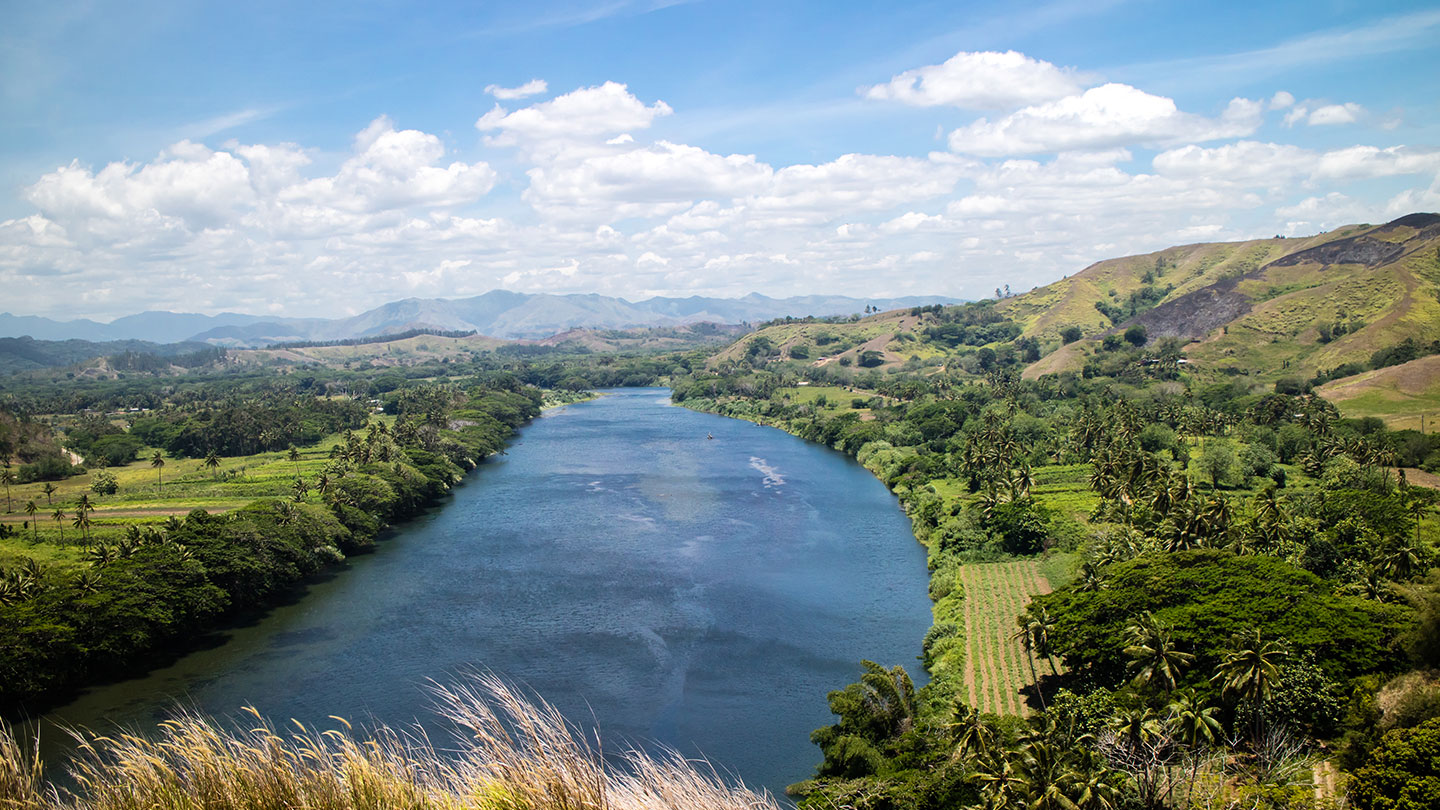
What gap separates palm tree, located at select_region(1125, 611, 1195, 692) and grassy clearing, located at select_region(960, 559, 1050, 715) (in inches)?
237

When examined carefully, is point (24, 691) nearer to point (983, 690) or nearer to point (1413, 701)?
point (983, 690)

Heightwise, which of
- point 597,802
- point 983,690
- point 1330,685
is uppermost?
point 597,802

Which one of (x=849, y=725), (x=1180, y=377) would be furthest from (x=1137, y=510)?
(x=1180, y=377)

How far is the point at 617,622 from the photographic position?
5159 cm

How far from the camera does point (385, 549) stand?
68688mm

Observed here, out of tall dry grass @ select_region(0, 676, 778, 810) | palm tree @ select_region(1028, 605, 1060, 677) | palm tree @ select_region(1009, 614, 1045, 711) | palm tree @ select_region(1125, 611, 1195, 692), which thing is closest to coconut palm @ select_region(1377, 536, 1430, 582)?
palm tree @ select_region(1125, 611, 1195, 692)

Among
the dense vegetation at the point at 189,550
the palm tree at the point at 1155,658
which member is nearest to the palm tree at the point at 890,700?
the palm tree at the point at 1155,658

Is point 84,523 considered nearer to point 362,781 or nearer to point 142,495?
point 142,495

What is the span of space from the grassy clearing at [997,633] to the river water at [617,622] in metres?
A: 3.37

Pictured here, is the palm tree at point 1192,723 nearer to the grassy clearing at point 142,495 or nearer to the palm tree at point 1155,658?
the palm tree at point 1155,658

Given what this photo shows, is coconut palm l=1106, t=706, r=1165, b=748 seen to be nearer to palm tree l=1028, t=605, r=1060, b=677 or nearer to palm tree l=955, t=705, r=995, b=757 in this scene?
palm tree l=955, t=705, r=995, b=757

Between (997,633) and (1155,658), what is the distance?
43.1 ft

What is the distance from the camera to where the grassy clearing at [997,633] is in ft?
130

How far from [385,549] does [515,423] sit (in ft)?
255
